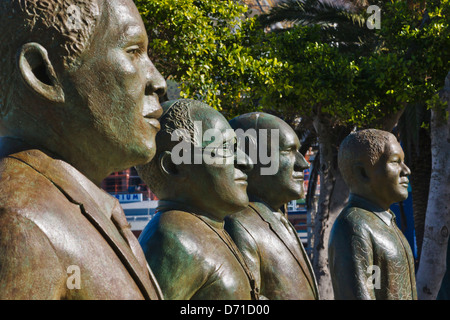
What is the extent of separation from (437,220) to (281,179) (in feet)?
12.5

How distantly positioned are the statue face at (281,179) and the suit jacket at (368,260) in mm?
532

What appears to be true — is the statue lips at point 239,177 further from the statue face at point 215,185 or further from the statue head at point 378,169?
the statue head at point 378,169

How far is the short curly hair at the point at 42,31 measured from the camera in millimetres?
2037

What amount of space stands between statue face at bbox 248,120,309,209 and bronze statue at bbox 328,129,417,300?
554 millimetres

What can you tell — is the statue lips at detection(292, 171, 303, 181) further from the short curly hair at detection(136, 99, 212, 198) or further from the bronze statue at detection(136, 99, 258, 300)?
the short curly hair at detection(136, 99, 212, 198)

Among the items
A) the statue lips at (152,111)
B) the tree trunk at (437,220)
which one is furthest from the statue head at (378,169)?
the statue lips at (152,111)

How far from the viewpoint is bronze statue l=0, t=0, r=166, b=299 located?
1.82m

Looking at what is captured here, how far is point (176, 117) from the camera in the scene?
371 centimetres

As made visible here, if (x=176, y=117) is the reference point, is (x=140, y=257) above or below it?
below

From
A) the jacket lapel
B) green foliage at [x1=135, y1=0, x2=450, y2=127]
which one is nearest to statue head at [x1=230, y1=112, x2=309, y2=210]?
the jacket lapel

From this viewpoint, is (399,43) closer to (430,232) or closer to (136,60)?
(430,232)

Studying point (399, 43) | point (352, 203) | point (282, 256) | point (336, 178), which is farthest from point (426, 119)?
point (282, 256)

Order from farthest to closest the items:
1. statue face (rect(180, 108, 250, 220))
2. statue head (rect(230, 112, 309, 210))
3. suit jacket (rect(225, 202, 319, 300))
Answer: statue head (rect(230, 112, 309, 210)) < suit jacket (rect(225, 202, 319, 300)) < statue face (rect(180, 108, 250, 220))

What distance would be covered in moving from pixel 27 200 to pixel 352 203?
3.72 meters
